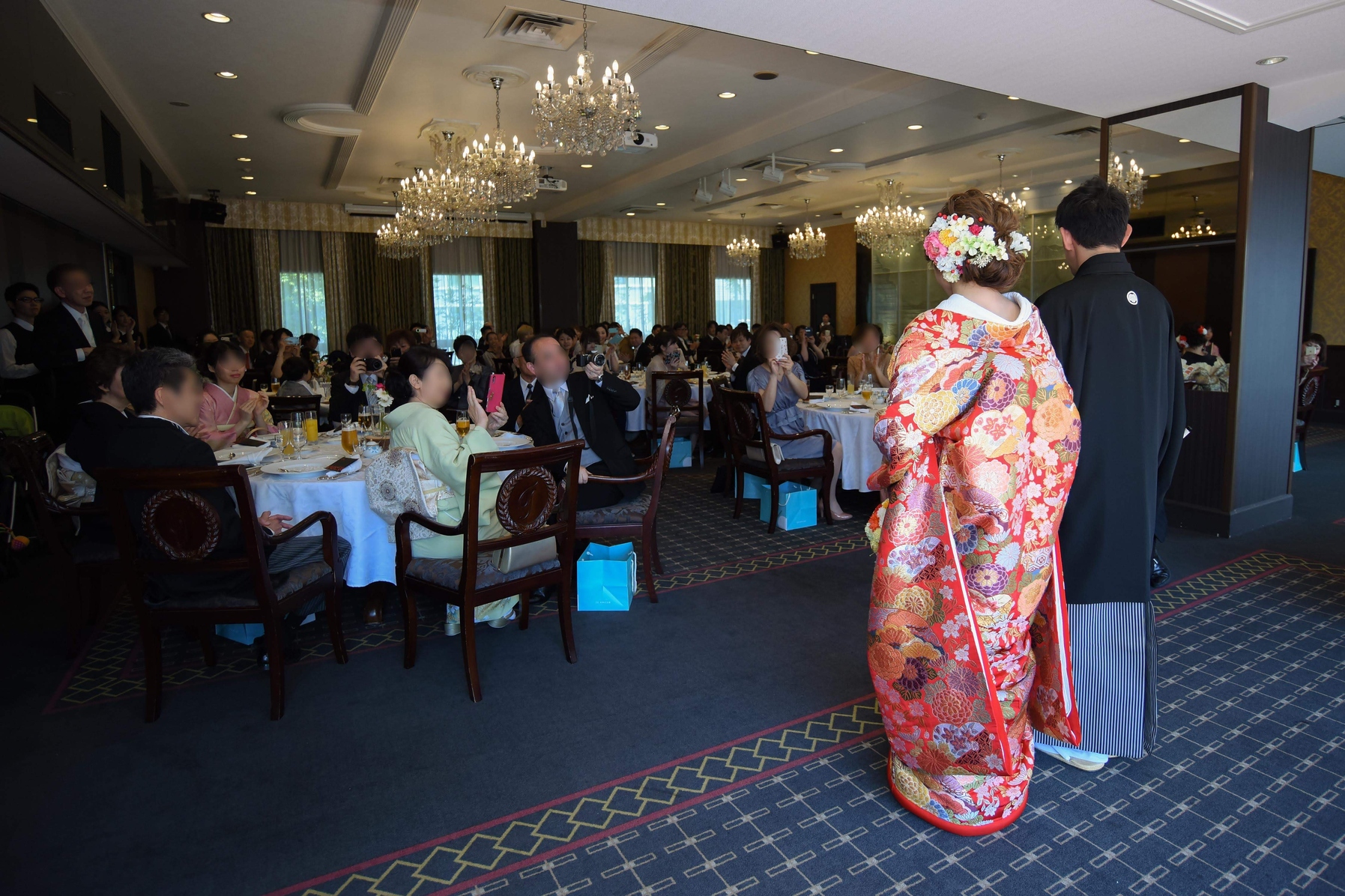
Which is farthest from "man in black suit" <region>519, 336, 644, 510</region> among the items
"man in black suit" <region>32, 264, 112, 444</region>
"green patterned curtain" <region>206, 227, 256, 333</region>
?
"green patterned curtain" <region>206, 227, 256, 333</region>

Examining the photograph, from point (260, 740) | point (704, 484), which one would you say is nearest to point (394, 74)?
point (704, 484)

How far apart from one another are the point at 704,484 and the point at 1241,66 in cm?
459

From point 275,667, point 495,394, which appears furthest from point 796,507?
point 275,667

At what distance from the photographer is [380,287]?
14.1 m

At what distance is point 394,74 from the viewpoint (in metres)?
6.73

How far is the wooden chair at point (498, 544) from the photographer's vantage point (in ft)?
9.27

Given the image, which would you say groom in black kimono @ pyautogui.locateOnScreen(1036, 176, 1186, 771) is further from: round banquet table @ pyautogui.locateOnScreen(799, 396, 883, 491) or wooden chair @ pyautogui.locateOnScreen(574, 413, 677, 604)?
round banquet table @ pyautogui.locateOnScreen(799, 396, 883, 491)

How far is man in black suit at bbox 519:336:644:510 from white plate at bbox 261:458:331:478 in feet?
3.93

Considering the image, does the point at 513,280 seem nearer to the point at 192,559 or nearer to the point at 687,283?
the point at 687,283

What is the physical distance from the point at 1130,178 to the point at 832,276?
11730 millimetres

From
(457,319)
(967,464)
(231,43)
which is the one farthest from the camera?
(457,319)

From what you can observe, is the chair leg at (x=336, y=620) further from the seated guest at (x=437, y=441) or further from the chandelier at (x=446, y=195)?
the chandelier at (x=446, y=195)

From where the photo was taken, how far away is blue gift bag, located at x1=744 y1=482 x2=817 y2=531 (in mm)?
5293

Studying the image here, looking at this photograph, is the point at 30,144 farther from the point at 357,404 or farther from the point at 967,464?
the point at 967,464
